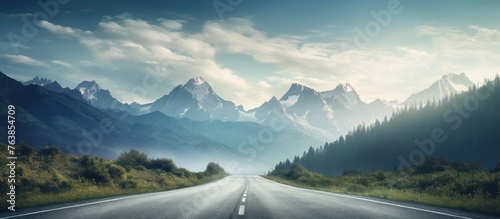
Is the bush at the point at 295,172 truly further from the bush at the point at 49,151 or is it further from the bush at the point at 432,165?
the bush at the point at 49,151

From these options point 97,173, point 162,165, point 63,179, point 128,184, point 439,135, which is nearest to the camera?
point 63,179

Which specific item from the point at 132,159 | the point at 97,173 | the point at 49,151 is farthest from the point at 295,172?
the point at 49,151

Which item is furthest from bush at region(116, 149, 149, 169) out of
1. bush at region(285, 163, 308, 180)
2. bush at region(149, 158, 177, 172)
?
bush at region(285, 163, 308, 180)

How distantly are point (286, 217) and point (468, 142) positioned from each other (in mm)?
115058

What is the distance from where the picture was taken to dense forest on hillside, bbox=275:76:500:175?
102 meters

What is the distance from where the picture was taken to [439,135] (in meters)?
115

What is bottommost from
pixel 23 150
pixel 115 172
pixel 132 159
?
pixel 115 172

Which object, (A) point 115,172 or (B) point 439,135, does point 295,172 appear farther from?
(B) point 439,135

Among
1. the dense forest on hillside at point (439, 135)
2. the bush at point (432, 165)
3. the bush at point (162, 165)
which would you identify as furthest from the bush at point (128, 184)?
the dense forest on hillside at point (439, 135)

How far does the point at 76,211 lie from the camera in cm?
1070

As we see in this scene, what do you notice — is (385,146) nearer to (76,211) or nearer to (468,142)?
(468,142)

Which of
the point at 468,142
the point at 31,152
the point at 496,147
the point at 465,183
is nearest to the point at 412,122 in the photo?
the point at 468,142

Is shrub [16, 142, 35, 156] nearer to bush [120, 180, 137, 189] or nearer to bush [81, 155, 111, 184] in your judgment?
bush [81, 155, 111, 184]

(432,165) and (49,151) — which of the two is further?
(432,165)
